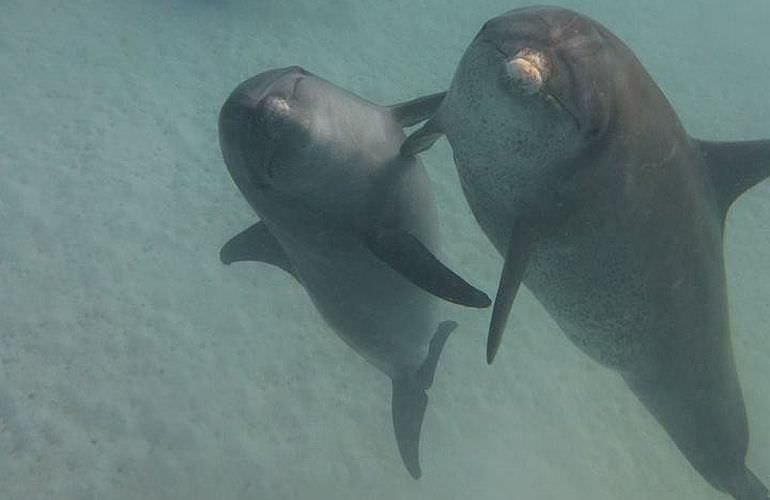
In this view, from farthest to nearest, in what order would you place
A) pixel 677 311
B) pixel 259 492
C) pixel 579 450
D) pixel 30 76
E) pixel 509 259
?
1. pixel 30 76
2. pixel 579 450
3. pixel 259 492
4. pixel 677 311
5. pixel 509 259

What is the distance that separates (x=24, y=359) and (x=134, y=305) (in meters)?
1.26

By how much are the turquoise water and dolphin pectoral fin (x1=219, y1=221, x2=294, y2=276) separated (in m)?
2.56

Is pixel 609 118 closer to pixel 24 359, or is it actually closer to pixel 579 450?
pixel 579 450

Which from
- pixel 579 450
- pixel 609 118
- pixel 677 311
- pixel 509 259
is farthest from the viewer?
pixel 579 450

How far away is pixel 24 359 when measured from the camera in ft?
23.8

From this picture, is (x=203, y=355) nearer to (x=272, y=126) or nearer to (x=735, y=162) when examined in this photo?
(x=272, y=126)

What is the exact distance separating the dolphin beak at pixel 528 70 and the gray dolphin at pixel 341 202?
1.35 m

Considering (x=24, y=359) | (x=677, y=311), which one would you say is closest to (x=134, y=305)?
(x=24, y=359)

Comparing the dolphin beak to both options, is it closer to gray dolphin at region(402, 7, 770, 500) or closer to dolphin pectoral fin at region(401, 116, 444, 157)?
gray dolphin at region(402, 7, 770, 500)

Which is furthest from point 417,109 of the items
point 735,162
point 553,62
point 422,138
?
point 735,162

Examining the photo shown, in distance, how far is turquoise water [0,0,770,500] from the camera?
6980 mm

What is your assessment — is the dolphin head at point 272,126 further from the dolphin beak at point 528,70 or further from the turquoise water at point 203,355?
the turquoise water at point 203,355

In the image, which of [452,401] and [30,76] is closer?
[452,401]

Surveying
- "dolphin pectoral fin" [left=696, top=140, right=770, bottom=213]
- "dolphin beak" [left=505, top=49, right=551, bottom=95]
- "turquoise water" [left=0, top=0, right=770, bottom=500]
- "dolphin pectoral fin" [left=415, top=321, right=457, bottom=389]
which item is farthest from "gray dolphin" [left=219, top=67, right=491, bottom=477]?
"turquoise water" [left=0, top=0, right=770, bottom=500]
